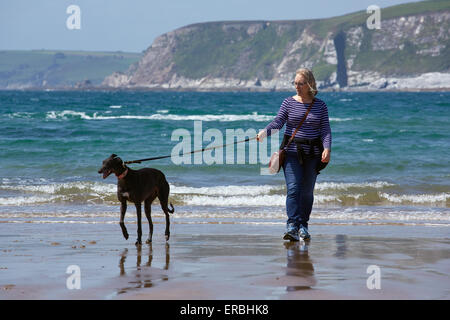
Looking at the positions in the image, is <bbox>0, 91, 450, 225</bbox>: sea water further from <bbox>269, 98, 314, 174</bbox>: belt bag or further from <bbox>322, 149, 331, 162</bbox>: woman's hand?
<bbox>322, 149, 331, 162</bbox>: woman's hand

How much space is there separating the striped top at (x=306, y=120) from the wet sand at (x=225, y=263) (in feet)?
3.69

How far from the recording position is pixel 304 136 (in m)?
7.49

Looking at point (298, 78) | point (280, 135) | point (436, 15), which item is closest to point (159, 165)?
point (280, 135)

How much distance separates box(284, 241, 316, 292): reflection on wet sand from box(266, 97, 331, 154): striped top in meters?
1.00

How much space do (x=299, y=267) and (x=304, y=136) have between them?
1762 millimetres

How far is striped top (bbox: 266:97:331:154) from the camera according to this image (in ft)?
24.5

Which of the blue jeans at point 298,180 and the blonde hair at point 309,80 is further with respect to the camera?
the blue jeans at point 298,180

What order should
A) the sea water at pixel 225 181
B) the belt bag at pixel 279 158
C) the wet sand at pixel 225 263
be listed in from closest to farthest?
the wet sand at pixel 225 263
the belt bag at pixel 279 158
the sea water at pixel 225 181

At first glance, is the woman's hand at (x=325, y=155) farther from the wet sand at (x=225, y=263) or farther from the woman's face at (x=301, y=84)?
the wet sand at (x=225, y=263)

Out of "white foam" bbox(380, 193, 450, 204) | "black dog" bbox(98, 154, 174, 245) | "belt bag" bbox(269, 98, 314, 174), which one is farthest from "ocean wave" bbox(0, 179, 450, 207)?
"belt bag" bbox(269, 98, 314, 174)

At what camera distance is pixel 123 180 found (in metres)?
7.44

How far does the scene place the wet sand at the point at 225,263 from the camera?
5188mm

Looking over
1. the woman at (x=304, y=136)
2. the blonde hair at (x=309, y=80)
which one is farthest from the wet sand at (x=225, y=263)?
the blonde hair at (x=309, y=80)
